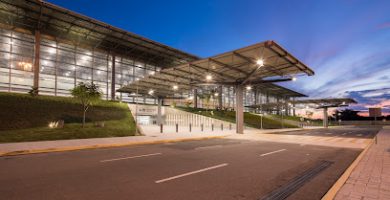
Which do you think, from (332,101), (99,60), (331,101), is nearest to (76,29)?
(99,60)

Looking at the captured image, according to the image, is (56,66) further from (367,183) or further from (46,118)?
(367,183)

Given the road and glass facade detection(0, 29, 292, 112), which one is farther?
glass facade detection(0, 29, 292, 112)


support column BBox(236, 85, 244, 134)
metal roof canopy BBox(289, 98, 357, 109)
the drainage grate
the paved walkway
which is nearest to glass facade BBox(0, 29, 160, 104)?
support column BBox(236, 85, 244, 134)

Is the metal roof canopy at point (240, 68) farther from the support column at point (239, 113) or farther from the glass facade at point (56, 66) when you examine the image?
the glass facade at point (56, 66)

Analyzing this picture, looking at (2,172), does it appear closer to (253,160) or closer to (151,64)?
(253,160)

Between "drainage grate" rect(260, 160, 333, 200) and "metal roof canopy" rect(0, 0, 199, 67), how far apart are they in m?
36.2

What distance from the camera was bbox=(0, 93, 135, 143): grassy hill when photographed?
59.9 ft

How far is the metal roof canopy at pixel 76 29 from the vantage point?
30969 millimetres

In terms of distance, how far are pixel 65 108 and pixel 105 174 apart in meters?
25.3

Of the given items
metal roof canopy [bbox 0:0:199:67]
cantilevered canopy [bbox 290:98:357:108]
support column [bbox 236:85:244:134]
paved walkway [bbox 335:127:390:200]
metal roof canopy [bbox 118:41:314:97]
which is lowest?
paved walkway [bbox 335:127:390:200]


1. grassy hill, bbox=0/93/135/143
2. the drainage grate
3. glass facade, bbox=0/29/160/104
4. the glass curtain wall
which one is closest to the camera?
the drainage grate

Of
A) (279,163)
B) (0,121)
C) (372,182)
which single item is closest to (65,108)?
(0,121)

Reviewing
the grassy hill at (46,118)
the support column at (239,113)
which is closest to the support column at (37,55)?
the grassy hill at (46,118)

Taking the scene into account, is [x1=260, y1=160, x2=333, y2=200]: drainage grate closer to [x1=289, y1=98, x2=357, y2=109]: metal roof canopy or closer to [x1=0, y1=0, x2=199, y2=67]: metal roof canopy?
[x1=0, y1=0, x2=199, y2=67]: metal roof canopy
